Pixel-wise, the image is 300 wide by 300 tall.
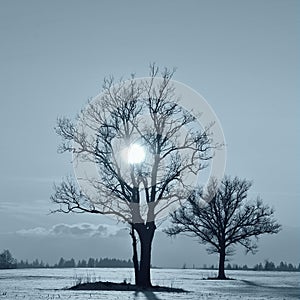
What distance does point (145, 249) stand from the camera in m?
42.4

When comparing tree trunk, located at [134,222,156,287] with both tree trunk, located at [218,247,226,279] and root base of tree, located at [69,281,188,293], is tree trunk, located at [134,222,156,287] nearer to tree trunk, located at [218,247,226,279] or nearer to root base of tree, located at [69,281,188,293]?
root base of tree, located at [69,281,188,293]

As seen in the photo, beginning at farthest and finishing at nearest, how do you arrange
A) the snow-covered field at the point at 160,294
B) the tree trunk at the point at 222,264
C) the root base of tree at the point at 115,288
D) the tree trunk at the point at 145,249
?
the tree trunk at the point at 222,264 < the tree trunk at the point at 145,249 < the root base of tree at the point at 115,288 < the snow-covered field at the point at 160,294

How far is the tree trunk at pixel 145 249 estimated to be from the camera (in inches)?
1658

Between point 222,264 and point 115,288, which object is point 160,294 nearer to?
point 115,288

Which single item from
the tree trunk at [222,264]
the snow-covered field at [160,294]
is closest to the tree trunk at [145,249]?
the snow-covered field at [160,294]

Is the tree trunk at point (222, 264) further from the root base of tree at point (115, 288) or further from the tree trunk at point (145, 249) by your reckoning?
the root base of tree at point (115, 288)

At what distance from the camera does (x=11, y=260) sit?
392 feet

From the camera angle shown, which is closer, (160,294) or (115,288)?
(160,294)

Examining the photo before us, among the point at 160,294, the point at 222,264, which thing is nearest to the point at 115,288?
the point at 160,294

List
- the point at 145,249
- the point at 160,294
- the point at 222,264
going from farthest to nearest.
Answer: the point at 222,264 → the point at 145,249 → the point at 160,294

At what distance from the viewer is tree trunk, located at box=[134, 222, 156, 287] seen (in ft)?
138

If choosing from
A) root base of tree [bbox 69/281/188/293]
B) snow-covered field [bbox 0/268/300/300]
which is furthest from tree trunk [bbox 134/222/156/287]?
snow-covered field [bbox 0/268/300/300]

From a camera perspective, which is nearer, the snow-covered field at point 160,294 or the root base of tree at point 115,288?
the snow-covered field at point 160,294

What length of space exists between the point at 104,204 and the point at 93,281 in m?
5.47
